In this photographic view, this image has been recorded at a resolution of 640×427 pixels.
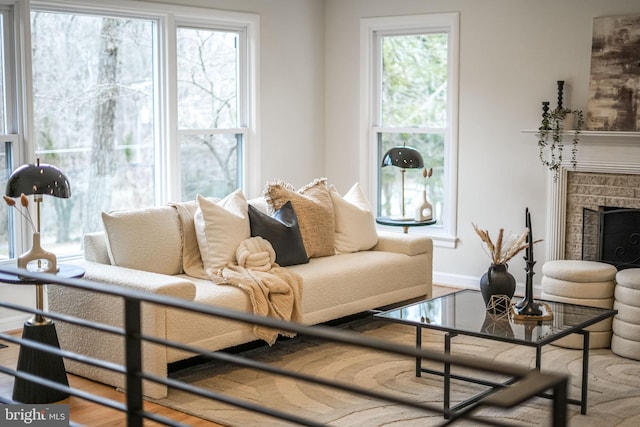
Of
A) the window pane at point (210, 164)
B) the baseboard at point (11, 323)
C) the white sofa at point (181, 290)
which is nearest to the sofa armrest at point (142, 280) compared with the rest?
the white sofa at point (181, 290)

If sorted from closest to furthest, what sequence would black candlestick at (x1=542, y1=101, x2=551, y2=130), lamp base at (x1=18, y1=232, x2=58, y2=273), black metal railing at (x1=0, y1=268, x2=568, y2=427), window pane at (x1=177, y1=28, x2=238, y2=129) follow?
black metal railing at (x1=0, y1=268, x2=568, y2=427), lamp base at (x1=18, y1=232, x2=58, y2=273), black candlestick at (x1=542, y1=101, x2=551, y2=130), window pane at (x1=177, y1=28, x2=238, y2=129)

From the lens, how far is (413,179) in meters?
7.09

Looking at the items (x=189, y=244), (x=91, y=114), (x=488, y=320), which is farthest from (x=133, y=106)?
(x=488, y=320)

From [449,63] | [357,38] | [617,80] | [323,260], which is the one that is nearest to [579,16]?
[617,80]

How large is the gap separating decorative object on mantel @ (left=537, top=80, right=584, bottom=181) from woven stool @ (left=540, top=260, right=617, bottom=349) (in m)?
1.14

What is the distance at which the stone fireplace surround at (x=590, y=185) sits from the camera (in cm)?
586

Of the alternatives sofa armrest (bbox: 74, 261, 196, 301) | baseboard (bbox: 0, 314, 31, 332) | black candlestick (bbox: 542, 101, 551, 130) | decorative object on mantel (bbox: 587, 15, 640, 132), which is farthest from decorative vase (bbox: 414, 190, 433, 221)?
baseboard (bbox: 0, 314, 31, 332)

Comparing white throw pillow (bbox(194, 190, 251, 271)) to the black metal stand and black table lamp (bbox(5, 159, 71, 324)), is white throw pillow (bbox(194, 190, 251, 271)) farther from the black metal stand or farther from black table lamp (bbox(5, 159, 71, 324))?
the black metal stand

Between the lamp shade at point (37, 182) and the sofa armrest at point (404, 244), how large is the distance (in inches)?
95.2

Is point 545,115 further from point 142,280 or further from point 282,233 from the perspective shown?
point 142,280

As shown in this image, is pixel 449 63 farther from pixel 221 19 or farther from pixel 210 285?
pixel 210 285

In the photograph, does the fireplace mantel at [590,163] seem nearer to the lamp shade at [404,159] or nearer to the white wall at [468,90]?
the white wall at [468,90]

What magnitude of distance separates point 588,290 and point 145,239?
2.57m

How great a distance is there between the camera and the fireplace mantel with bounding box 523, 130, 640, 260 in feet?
19.1
